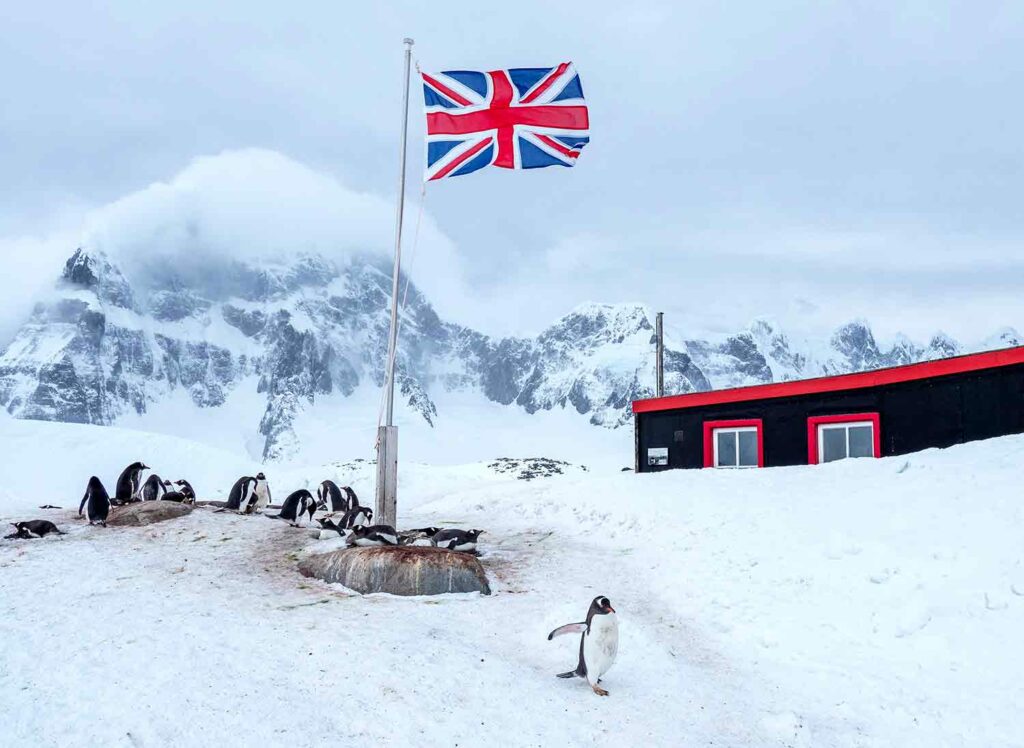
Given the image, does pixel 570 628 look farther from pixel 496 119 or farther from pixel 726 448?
pixel 726 448

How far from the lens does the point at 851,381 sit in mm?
19344

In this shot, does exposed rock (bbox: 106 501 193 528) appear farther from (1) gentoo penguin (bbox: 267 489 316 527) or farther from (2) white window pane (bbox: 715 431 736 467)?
(2) white window pane (bbox: 715 431 736 467)

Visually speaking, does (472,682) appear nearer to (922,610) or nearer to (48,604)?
(48,604)

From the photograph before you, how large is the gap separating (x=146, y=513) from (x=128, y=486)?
3.82 metres

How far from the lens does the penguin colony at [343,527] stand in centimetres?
799

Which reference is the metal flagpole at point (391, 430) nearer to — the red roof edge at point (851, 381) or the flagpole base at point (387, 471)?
the flagpole base at point (387, 471)

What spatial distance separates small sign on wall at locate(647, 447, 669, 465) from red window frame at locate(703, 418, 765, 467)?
168 centimetres

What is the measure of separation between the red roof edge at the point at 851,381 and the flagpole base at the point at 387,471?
9.70 m

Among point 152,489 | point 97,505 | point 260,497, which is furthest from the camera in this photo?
point 152,489

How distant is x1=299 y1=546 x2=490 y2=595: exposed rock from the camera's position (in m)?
10.7

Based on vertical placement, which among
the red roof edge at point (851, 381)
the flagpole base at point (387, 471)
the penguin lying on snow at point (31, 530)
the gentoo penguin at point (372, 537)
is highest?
the red roof edge at point (851, 381)

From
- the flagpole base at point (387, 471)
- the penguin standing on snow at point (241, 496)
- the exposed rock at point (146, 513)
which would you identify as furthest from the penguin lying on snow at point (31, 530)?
the flagpole base at point (387, 471)

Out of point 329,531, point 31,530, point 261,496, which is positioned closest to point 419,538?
point 329,531

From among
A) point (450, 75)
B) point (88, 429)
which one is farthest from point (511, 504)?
point (88, 429)
